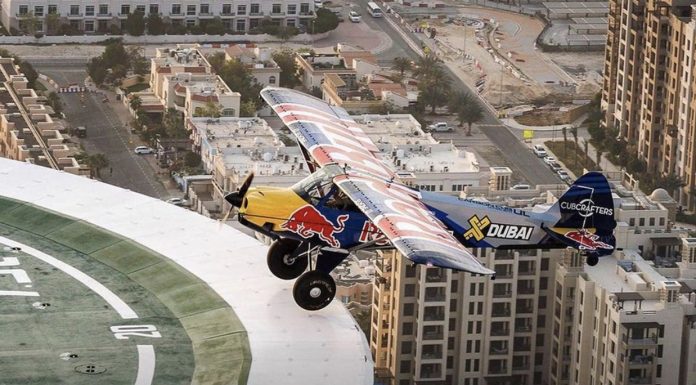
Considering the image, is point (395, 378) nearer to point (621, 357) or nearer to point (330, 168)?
point (621, 357)

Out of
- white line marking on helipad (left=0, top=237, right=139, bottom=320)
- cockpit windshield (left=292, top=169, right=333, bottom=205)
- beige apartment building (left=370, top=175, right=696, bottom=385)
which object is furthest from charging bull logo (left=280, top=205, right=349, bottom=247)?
beige apartment building (left=370, top=175, right=696, bottom=385)

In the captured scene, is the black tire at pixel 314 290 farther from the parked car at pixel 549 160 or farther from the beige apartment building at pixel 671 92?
the parked car at pixel 549 160

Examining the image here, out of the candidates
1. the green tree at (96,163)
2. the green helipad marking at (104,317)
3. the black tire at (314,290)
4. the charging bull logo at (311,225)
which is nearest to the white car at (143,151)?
the green tree at (96,163)

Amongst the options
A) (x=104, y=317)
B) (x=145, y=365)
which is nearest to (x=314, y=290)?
(x=145, y=365)

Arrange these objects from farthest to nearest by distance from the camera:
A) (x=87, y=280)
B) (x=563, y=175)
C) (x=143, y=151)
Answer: (x=143, y=151) → (x=563, y=175) → (x=87, y=280)

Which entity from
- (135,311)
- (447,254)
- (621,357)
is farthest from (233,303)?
(621,357)

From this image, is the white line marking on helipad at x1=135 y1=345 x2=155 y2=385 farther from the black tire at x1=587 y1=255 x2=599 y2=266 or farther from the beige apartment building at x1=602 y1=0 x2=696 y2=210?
the beige apartment building at x1=602 y1=0 x2=696 y2=210

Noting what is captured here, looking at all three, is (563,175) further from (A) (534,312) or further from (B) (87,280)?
(B) (87,280)
